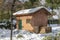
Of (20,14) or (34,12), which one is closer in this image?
(34,12)

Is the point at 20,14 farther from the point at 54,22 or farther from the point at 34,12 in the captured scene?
the point at 54,22

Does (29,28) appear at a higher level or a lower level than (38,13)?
lower

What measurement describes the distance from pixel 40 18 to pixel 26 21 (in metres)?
1.61

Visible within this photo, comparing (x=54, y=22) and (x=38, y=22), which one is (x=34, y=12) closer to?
(x=38, y=22)

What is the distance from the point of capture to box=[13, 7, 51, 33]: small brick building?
19.2 meters

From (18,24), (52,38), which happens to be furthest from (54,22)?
(52,38)

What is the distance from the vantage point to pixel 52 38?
8.34 metres

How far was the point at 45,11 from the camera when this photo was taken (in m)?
20.0

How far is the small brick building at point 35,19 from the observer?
19.2 meters

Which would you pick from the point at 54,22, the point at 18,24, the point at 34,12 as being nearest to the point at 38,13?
the point at 34,12

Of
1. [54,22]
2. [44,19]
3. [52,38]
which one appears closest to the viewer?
[52,38]

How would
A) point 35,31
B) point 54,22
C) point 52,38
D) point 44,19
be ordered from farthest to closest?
→ point 54,22
point 44,19
point 35,31
point 52,38

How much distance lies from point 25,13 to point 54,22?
15790 millimetres

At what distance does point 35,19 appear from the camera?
64.5 ft
